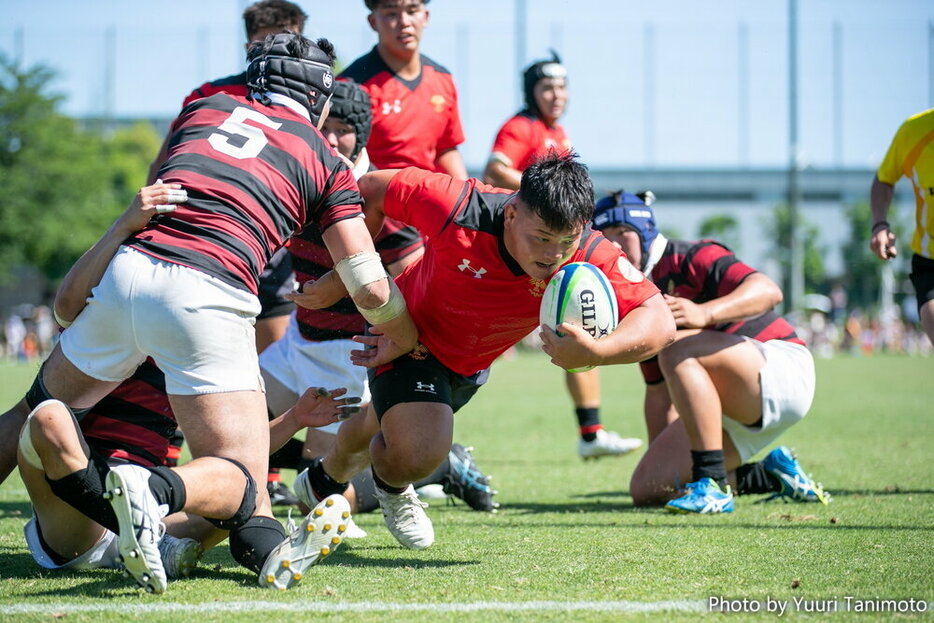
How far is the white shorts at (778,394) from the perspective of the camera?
18.7ft

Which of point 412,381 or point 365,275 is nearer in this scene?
point 365,275

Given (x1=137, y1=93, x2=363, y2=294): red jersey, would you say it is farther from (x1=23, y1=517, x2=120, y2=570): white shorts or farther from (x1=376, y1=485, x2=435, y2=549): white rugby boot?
(x1=376, y1=485, x2=435, y2=549): white rugby boot

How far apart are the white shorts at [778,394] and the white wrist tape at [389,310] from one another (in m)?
2.41

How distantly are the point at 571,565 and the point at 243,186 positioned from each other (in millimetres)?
1936

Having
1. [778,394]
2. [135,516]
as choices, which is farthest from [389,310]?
[778,394]

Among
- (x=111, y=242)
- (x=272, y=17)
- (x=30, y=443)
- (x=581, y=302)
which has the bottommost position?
(x=30, y=443)

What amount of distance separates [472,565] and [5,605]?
67.1 inches

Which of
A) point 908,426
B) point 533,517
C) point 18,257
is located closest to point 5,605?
point 533,517

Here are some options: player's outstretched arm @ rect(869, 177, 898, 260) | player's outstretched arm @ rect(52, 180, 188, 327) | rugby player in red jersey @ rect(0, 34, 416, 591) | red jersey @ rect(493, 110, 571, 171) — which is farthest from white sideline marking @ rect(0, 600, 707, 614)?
red jersey @ rect(493, 110, 571, 171)

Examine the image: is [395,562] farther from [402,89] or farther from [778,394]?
[402,89]

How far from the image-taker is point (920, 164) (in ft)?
20.4

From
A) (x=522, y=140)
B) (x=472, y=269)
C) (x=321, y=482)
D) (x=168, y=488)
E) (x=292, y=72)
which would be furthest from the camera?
(x=522, y=140)

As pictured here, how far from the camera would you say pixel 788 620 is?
3.10 meters

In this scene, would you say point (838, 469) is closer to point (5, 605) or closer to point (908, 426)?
point (908, 426)
